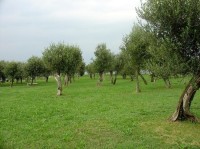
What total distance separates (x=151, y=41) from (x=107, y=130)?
24.5 ft

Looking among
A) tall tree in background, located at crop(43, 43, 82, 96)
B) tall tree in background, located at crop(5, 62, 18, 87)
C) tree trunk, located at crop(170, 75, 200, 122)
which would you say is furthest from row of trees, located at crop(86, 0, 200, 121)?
tall tree in background, located at crop(5, 62, 18, 87)

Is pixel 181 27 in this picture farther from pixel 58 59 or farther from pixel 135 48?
pixel 58 59

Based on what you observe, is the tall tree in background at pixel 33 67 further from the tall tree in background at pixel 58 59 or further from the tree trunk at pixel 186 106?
the tree trunk at pixel 186 106

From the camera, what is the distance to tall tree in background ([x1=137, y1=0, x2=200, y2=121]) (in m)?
20.2

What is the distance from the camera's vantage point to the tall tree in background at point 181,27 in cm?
2022

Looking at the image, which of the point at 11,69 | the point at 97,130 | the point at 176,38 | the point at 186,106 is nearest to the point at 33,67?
the point at 11,69

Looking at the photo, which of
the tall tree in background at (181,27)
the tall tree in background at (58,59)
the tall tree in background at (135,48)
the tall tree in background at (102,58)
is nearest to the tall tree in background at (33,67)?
the tall tree in background at (102,58)

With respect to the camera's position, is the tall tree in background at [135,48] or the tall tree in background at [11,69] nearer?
the tall tree in background at [135,48]

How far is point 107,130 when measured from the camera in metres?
20.9

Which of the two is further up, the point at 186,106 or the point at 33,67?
the point at 33,67

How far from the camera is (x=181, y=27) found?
68.5ft

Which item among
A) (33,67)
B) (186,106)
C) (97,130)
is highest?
(33,67)

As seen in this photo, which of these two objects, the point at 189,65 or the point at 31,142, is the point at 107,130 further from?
the point at 189,65

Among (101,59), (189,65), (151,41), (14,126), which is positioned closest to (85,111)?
(14,126)
